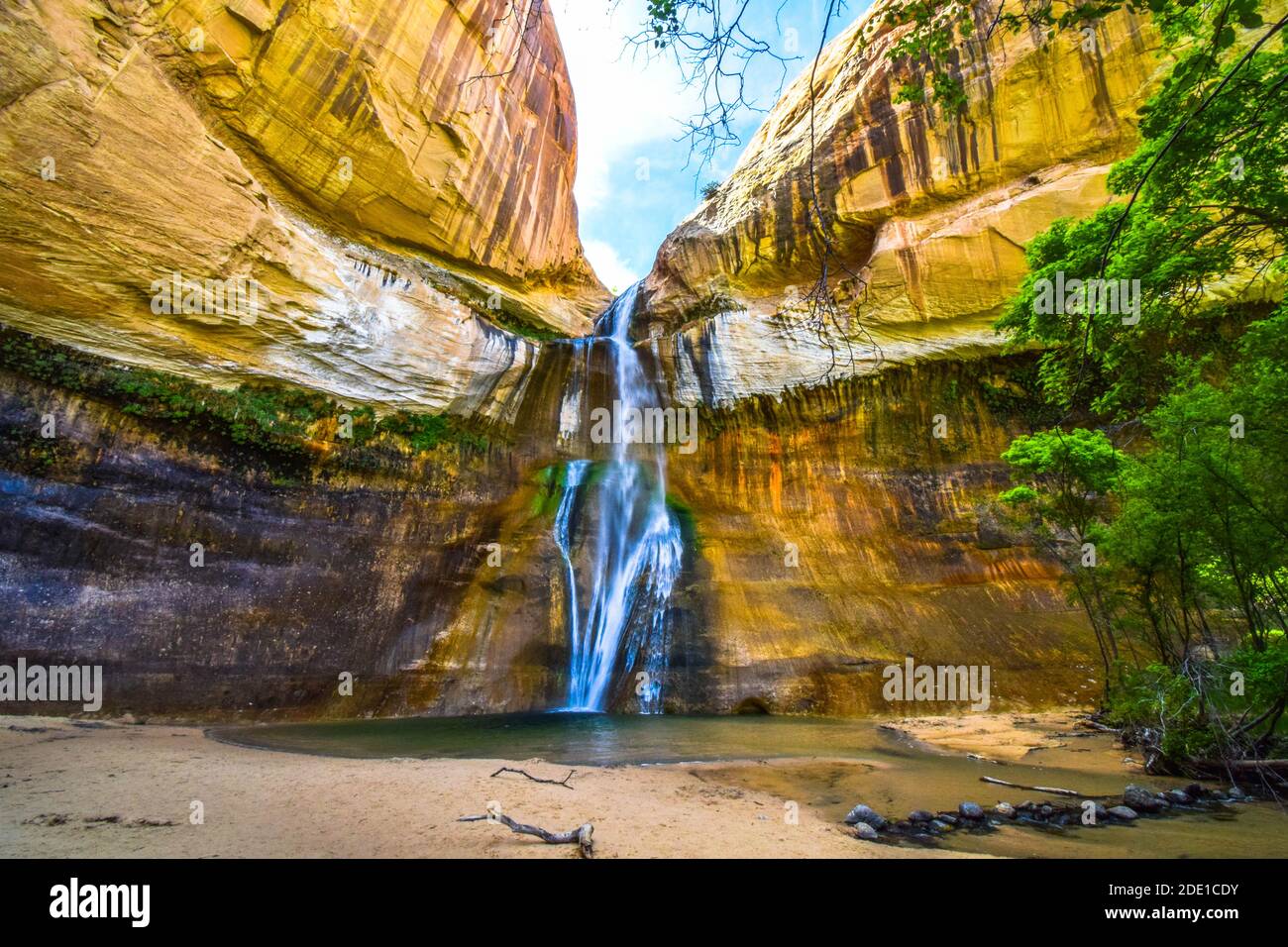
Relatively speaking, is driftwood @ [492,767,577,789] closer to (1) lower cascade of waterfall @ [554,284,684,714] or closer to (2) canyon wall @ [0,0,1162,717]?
(2) canyon wall @ [0,0,1162,717]

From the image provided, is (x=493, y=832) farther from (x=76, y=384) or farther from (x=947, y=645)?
(x=947, y=645)

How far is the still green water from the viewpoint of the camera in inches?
157

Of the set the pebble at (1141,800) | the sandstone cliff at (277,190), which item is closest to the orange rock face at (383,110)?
the sandstone cliff at (277,190)

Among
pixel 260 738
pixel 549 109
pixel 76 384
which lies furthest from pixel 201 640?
pixel 549 109

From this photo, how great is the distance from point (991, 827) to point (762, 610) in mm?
10196

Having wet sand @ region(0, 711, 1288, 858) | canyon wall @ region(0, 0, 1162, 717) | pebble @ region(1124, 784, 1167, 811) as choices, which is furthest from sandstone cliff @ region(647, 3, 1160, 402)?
pebble @ region(1124, 784, 1167, 811)

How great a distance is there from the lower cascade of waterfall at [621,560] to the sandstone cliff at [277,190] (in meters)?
3.36

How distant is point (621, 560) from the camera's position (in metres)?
15.9

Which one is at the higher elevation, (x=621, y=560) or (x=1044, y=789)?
(x=621, y=560)

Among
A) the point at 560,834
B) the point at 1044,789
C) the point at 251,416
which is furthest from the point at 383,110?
the point at 1044,789

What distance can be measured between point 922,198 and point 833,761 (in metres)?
15.0

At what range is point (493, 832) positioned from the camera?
3557 millimetres

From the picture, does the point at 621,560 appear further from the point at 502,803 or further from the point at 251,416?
the point at 502,803

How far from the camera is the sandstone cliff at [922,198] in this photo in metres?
14.5
